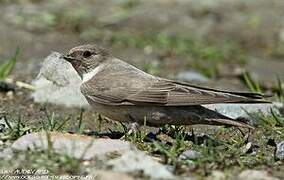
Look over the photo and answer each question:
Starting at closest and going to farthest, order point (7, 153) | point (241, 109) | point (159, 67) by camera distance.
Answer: point (7, 153) → point (241, 109) → point (159, 67)

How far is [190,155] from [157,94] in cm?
94

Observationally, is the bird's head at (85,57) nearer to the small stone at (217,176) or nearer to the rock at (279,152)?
the rock at (279,152)

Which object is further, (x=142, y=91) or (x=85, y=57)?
(x=85, y=57)

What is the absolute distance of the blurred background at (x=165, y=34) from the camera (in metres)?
9.69

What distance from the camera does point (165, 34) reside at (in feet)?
35.2

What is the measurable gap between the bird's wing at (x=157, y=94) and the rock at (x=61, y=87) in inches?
50.9

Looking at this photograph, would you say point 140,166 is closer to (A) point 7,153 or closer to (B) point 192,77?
(A) point 7,153

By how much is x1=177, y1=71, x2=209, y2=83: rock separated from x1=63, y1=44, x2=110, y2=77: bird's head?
8.54 feet

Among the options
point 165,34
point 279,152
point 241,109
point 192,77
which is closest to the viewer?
point 279,152

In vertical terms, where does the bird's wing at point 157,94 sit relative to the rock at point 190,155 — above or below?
above

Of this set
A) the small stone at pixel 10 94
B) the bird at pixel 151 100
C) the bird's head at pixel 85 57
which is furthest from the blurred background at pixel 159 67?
the bird's head at pixel 85 57

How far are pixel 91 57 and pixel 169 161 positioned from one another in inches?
67.8

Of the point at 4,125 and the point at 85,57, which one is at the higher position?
the point at 85,57

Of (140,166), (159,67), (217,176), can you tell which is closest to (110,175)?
(140,166)
